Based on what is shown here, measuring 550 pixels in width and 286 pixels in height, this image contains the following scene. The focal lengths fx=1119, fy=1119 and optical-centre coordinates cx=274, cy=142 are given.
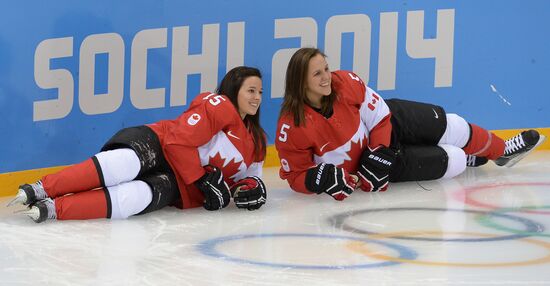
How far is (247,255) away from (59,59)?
1.45 m

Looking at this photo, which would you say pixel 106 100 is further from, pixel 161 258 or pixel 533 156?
pixel 533 156

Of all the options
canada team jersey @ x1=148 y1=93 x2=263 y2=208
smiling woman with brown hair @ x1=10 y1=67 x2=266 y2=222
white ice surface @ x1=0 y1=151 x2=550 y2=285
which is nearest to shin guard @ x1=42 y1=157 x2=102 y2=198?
smiling woman with brown hair @ x1=10 y1=67 x2=266 y2=222

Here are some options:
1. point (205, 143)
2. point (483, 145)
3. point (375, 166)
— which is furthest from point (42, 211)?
point (483, 145)

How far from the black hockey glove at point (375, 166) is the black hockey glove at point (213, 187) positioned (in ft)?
2.03

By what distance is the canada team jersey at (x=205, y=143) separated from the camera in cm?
380

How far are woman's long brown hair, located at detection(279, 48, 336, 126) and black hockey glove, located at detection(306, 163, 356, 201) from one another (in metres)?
0.19

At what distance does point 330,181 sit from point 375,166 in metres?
0.24

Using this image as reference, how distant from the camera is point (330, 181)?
13.3 feet

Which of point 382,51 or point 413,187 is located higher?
point 382,51

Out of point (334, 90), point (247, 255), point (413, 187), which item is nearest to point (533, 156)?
point (413, 187)

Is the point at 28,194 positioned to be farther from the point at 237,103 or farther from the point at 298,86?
the point at 298,86

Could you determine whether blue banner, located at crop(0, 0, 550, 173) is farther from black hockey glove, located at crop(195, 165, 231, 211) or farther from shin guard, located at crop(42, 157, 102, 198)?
black hockey glove, located at crop(195, 165, 231, 211)

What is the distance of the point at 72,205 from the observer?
12.0 feet

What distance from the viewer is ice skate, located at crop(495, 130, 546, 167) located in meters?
4.59
